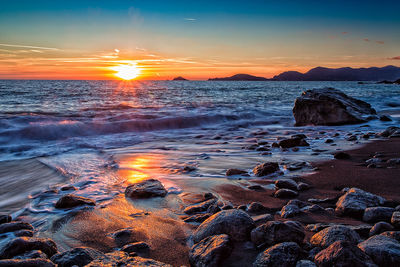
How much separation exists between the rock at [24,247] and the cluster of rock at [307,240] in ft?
3.48

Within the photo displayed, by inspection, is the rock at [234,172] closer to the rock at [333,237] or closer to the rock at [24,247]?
the rock at [333,237]

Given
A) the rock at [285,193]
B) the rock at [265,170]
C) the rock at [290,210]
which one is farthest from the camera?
the rock at [265,170]

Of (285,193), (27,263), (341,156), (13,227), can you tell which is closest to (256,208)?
(285,193)

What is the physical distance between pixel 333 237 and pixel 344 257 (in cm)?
38

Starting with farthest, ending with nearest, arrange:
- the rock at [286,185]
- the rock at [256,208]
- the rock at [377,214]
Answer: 1. the rock at [286,185]
2. the rock at [256,208]
3. the rock at [377,214]

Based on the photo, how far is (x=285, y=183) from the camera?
3521mm

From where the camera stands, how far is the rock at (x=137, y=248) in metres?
2.13

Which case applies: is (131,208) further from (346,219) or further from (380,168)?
(380,168)

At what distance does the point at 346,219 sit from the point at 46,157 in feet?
19.3

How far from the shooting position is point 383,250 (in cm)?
162

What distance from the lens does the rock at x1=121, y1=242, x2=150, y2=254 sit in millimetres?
2135

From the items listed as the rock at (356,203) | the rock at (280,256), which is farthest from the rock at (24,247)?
the rock at (356,203)

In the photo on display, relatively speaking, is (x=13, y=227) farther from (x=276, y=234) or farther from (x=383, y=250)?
(x=383, y=250)

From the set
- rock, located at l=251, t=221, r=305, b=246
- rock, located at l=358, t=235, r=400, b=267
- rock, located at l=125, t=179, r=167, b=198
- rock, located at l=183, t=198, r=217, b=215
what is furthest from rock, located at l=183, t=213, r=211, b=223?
rock, located at l=358, t=235, r=400, b=267
